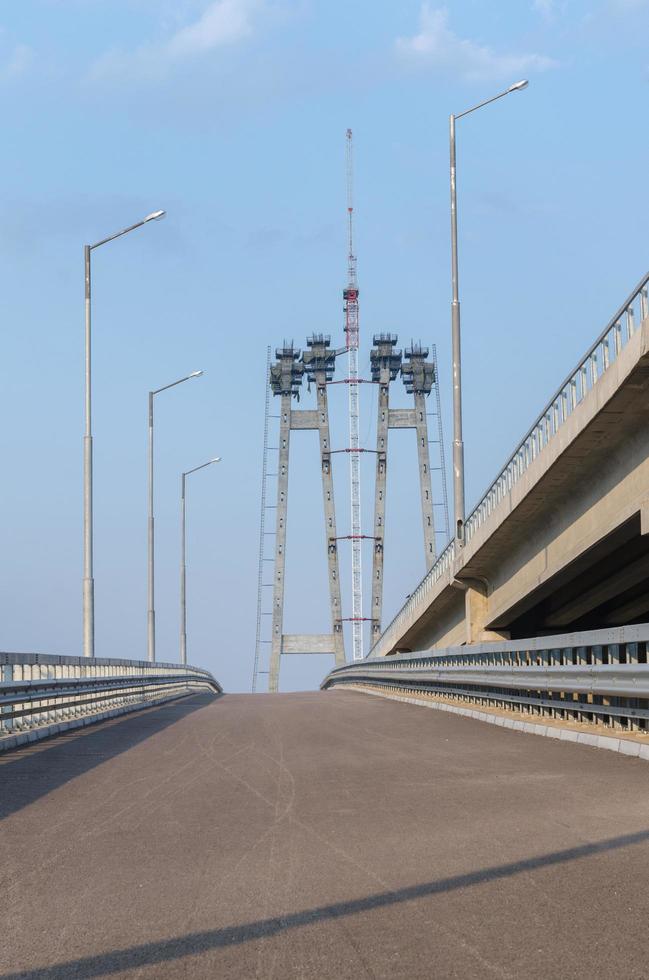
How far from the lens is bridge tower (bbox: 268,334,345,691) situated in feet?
267

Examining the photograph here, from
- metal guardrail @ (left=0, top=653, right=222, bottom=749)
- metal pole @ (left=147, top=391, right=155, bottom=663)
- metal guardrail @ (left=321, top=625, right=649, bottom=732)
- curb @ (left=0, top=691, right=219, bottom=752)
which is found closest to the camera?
metal guardrail @ (left=321, top=625, right=649, bottom=732)

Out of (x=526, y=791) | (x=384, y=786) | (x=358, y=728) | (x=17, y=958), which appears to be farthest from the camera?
(x=358, y=728)

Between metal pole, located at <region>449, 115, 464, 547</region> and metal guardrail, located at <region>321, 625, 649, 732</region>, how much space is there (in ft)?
22.7

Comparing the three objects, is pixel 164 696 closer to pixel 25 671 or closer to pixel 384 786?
pixel 25 671

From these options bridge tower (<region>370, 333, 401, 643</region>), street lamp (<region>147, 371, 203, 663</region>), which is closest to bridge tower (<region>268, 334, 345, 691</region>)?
bridge tower (<region>370, 333, 401, 643</region>)

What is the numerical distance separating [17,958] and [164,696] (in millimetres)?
32728

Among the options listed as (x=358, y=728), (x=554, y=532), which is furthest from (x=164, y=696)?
(x=358, y=728)

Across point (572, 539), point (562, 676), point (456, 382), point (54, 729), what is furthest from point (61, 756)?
point (456, 382)

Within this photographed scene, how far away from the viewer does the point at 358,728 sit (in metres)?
18.9

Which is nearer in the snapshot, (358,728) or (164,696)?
(358,728)

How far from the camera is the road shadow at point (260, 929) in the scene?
5031 mm

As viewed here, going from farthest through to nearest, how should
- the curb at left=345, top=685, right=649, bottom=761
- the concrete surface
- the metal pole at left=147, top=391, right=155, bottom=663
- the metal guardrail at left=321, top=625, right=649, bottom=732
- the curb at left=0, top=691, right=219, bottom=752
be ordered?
the metal pole at left=147, top=391, right=155, bottom=663, the concrete surface, the curb at left=0, top=691, right=219, bottom=752, the metal guardrail at left=321, top=625, right=649, bottom=732, the curb at left=345, top=685, right=649, bottom=761

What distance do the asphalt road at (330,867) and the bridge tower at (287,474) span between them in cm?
6776

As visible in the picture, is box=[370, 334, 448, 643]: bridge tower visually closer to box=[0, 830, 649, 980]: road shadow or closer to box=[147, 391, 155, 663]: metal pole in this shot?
box=[147, 391, 155, 663]: metal pole
